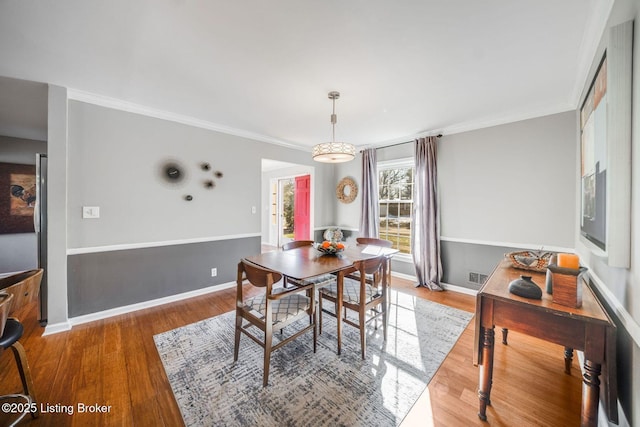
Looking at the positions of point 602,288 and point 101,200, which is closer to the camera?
point 602,288

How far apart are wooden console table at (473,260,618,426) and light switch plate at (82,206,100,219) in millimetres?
3736

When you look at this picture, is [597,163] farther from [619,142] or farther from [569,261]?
[569,261]

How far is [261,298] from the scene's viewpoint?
6.70 feet

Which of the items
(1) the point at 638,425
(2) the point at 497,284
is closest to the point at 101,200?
(2) the point at 497,284

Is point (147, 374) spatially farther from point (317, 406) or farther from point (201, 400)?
point (317, 406)

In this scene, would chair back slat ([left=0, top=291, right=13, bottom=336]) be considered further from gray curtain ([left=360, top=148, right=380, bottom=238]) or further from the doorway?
the doorway

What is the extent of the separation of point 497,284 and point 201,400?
2121 mm

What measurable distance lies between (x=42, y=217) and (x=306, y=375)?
10.5 ft

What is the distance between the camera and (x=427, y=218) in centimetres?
378

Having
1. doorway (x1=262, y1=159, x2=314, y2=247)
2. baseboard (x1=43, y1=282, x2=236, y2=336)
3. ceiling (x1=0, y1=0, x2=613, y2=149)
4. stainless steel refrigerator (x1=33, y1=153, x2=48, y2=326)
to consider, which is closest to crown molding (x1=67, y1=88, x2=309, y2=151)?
ceiling (x1=0, y1=0, x2=613, y2=149)

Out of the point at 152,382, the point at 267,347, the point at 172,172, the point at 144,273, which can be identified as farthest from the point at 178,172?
the point at 267,347

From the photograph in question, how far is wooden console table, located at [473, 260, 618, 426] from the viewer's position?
106cm

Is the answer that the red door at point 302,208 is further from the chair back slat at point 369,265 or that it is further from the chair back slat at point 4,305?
the chair back slat at point 4,305

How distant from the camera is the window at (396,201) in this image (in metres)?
4.30
